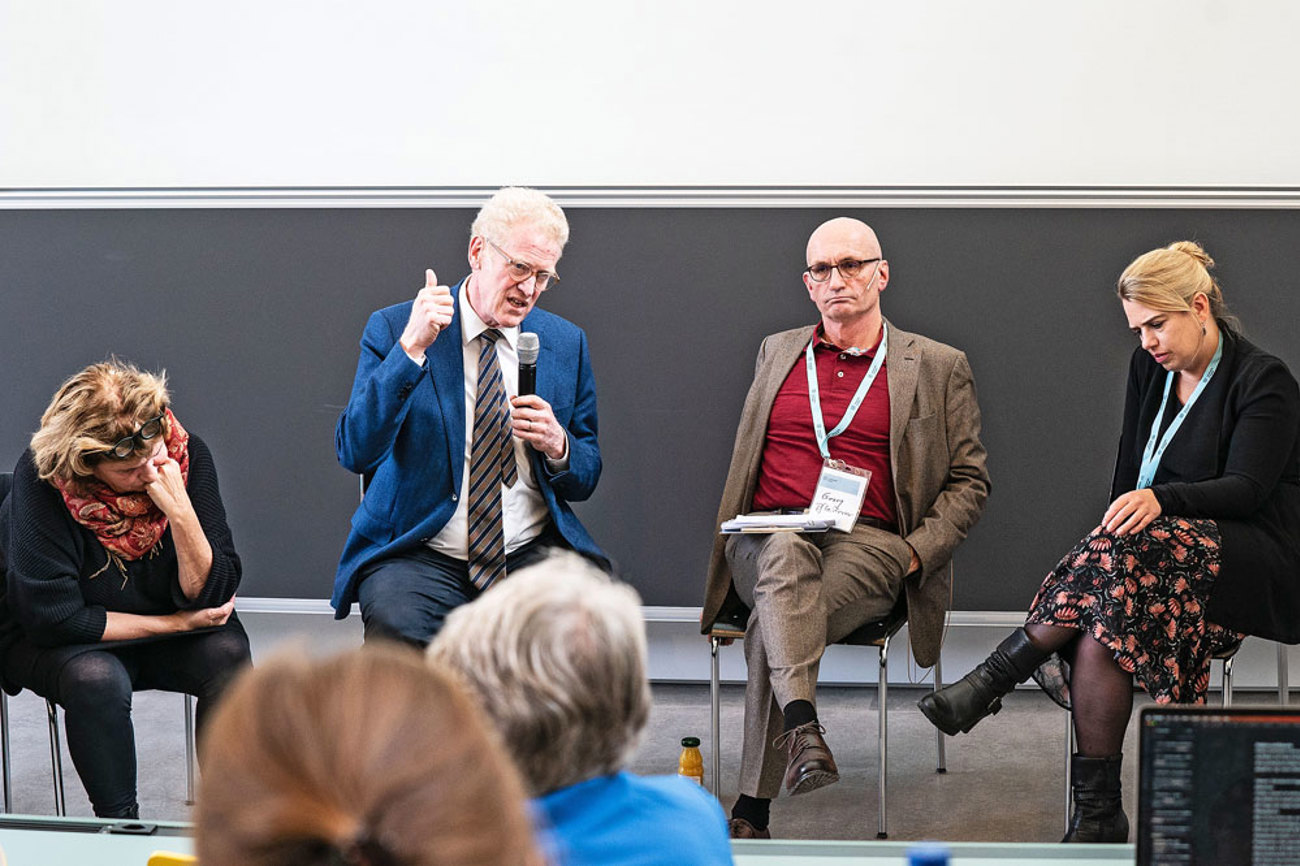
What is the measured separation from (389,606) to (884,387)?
4.49ft

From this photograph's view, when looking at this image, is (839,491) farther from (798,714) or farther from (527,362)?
(527,362)

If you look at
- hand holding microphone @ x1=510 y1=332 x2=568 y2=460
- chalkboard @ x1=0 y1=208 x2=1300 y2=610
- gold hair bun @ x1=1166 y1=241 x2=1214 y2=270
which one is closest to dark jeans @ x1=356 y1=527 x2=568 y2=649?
hand holding microphone @ x1=510 y1=332 x2=568 y2=460

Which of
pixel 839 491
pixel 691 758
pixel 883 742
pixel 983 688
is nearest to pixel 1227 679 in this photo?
pixel 983 688

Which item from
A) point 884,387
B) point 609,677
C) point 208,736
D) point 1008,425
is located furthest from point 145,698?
point 208,736

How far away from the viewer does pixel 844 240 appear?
11.4ft

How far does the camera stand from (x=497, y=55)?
4.27 metres

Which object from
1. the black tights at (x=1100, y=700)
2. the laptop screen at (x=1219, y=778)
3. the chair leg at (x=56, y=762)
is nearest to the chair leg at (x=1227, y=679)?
the black tights at (x=1100, y=700)

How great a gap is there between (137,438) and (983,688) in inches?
78.0

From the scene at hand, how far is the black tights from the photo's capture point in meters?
2.94

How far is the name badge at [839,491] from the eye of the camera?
331 centimetres

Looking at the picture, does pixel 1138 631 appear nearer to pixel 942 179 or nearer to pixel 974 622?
pixel 974 622

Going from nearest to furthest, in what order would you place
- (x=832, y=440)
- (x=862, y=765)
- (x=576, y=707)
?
1. (x=576, y=707)
2. (x=832, y=440)
3. (x=862, y=765)

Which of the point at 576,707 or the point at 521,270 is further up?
the point at 521,270

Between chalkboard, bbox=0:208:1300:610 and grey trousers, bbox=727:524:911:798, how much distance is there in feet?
3.40
